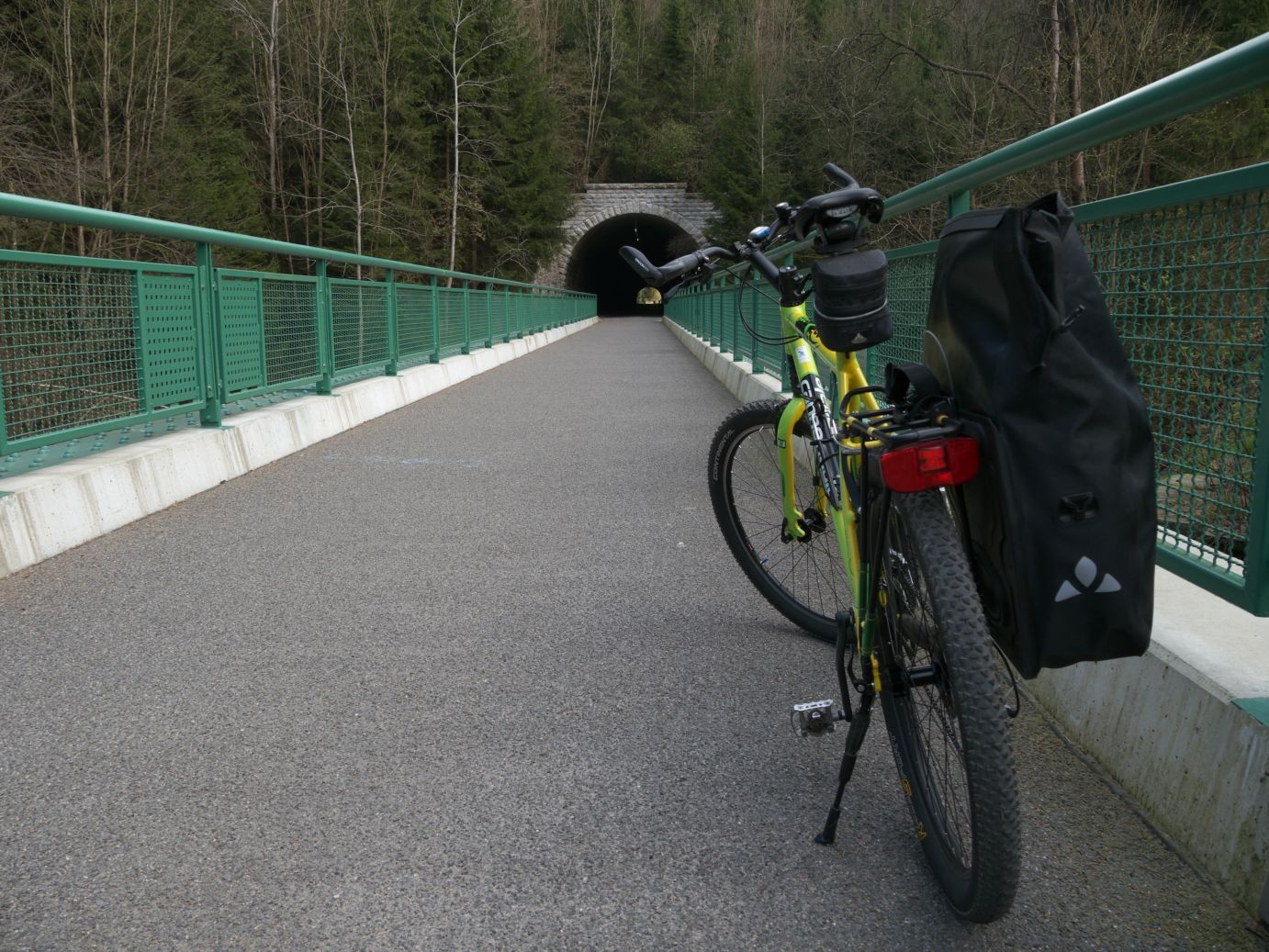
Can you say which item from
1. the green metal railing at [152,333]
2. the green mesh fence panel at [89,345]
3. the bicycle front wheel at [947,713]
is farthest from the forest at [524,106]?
the bicycle front wheel at [947,713]

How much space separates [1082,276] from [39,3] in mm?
28087

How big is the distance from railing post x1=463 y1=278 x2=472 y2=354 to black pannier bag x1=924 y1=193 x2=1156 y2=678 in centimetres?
1495

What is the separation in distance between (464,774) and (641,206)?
213 feet

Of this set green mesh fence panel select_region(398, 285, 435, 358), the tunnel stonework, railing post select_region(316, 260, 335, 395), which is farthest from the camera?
the tunnel stonework

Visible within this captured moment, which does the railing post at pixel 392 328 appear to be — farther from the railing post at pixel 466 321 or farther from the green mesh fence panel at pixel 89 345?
the green mesh fence panel at pixel 89 345

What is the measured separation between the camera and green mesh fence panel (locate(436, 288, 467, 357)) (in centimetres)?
1479

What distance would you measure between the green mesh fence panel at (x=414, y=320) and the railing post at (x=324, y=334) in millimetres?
2571

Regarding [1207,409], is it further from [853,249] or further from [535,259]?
[535,259]

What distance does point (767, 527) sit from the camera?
3951 mm

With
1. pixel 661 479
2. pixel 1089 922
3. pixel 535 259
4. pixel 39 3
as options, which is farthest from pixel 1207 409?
pixel 535 259

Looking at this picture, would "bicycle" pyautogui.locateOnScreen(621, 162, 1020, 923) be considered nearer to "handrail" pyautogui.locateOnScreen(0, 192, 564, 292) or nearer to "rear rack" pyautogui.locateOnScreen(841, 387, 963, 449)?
"rear rack" pyautogui.locateOnScreen(841, 387, 963, 449)

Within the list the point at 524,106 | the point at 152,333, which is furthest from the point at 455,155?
the point at 152,333

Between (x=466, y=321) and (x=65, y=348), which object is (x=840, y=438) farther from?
(x=466, y=321)

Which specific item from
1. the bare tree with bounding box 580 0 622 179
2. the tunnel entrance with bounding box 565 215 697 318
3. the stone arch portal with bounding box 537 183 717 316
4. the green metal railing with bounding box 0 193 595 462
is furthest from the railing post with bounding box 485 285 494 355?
the bare tree with bounding box 580 0 622 179
